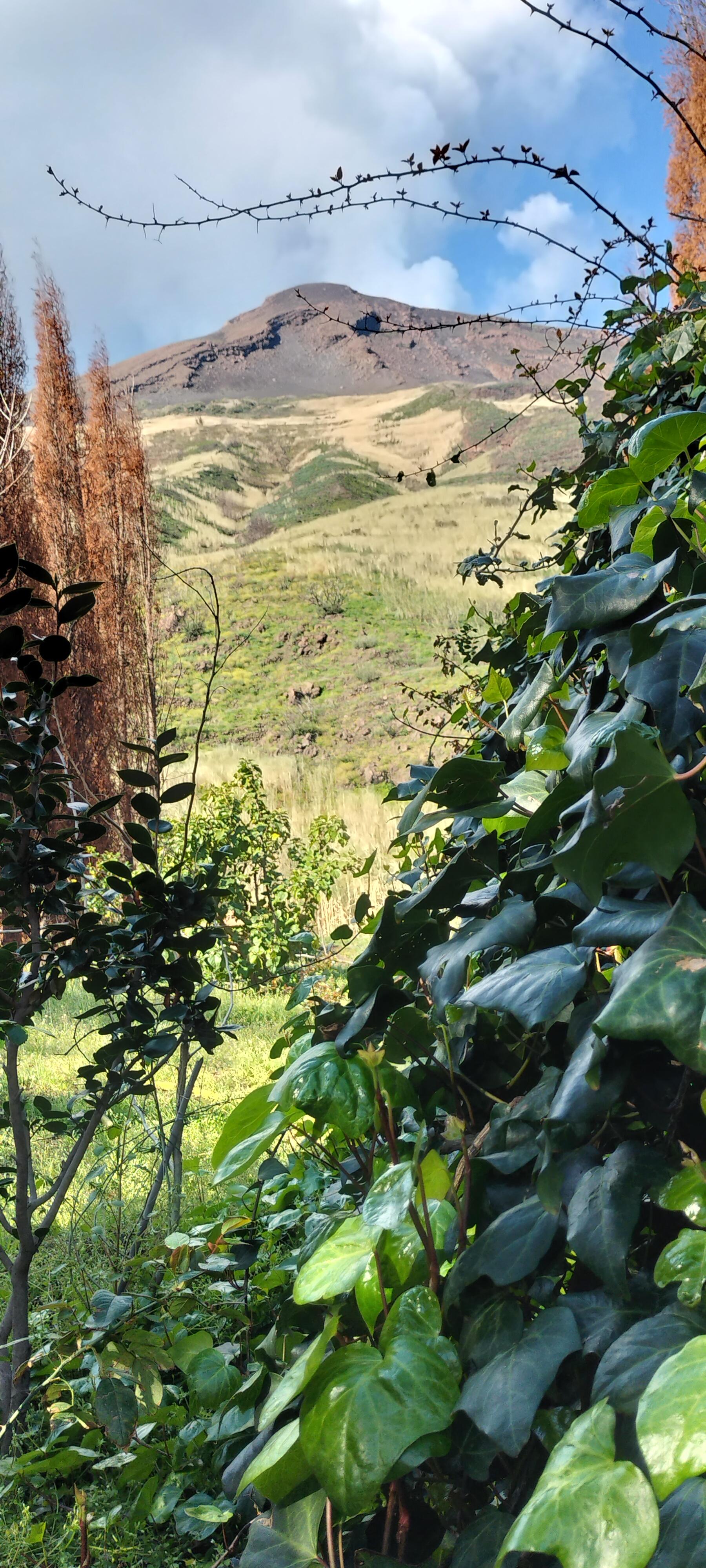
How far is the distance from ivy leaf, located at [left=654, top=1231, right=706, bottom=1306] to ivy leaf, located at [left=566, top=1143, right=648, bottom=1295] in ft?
0.06

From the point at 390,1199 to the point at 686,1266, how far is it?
189 mm

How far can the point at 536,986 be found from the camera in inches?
20.6

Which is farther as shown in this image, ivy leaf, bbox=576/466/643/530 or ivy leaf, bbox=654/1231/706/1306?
ivy leaf, bbox=576/466/643/530

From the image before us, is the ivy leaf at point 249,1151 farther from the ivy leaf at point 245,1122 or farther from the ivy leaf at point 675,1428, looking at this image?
the ivy leaf at point 675,1428

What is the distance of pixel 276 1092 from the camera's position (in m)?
0.65

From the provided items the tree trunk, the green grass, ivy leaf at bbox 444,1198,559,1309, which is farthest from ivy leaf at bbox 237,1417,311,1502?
the green grass

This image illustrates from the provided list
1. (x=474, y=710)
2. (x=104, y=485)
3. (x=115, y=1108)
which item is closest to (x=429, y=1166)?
(x=474, y=710)

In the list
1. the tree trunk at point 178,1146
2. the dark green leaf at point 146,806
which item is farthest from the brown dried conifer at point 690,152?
the tree trunk at point 178,1146

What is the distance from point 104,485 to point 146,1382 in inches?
364

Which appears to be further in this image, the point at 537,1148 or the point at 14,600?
the point at 14,600

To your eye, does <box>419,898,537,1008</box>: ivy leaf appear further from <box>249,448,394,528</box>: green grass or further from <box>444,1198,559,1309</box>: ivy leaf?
<box>249,448,394,528</box>: green grass

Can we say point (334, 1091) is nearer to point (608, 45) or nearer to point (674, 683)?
point (674, 683)

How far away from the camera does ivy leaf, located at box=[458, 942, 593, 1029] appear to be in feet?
1.66

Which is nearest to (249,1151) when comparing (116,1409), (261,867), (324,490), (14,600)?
(116,1409)
